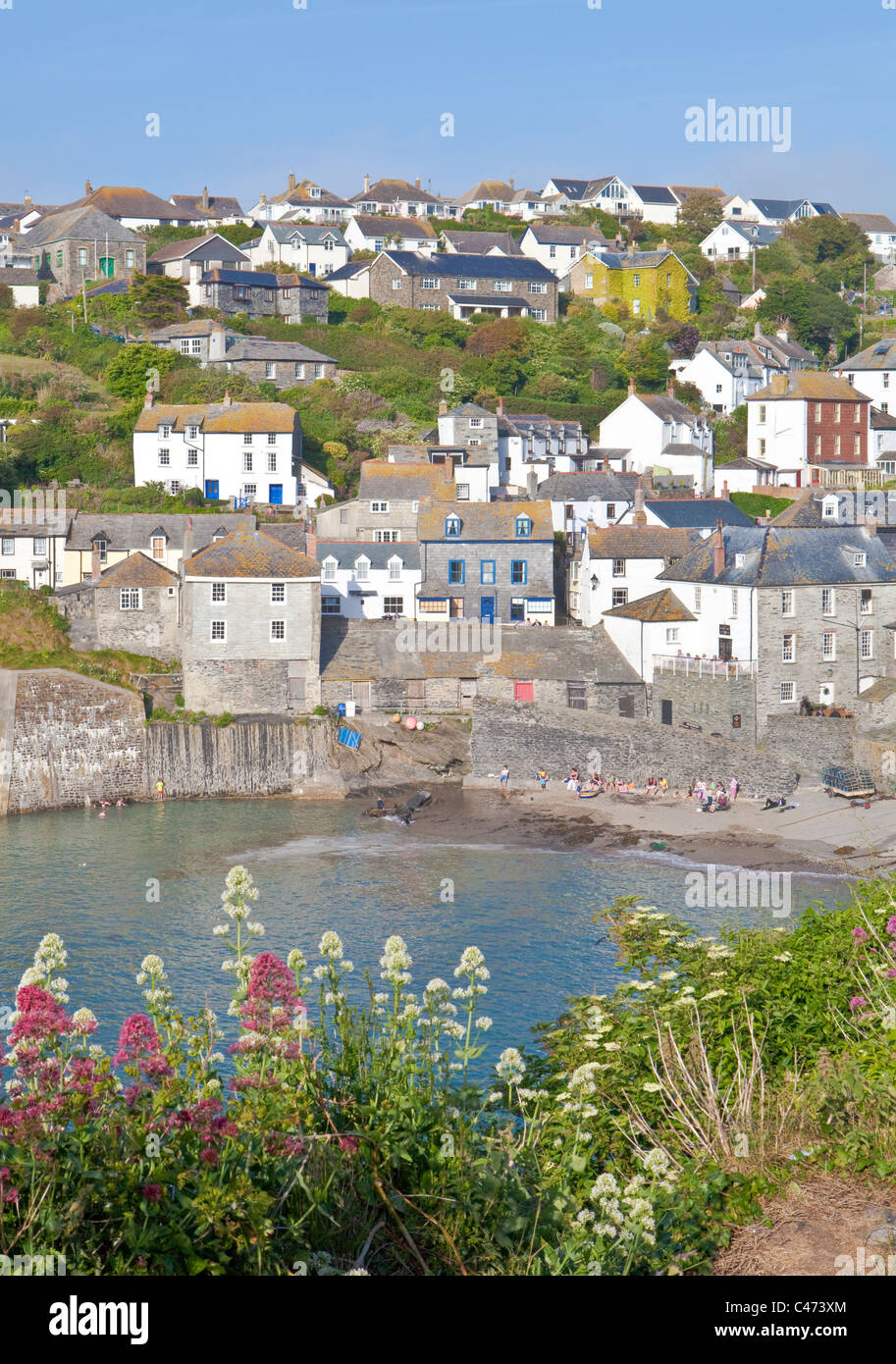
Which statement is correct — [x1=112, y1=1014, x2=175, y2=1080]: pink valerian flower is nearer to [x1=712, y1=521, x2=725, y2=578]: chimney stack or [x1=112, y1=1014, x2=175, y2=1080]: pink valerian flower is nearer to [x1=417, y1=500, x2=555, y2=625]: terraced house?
[x1=712, y1=521, x2=725, y2=578]: chimney stack

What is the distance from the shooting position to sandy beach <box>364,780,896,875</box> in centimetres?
3191

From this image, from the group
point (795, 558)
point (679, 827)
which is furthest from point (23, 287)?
point (679, 827)

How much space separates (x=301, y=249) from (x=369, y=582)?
39.2 m

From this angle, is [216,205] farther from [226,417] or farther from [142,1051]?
[142,1051]

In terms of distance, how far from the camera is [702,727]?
3853cm

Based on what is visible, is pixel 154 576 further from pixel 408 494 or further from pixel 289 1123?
pixel 289 1123

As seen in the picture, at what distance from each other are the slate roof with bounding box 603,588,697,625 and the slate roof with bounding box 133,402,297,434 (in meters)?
Result: 17.4

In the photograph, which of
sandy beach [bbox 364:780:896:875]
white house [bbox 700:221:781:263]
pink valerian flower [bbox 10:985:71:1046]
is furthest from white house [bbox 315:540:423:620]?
white house [bbox 700:221:781:263]

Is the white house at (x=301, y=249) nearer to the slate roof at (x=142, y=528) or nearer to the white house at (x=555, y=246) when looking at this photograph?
the white house at (x=555, y=246)

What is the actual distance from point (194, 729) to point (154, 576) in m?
6.05

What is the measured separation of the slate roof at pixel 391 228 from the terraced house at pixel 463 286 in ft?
24.5

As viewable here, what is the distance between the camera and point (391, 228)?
83.4m

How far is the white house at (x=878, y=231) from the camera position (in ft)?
343
